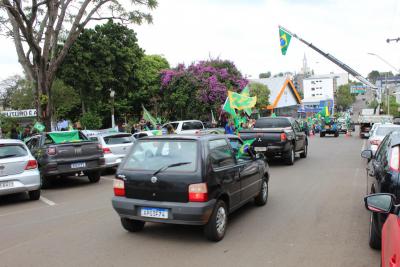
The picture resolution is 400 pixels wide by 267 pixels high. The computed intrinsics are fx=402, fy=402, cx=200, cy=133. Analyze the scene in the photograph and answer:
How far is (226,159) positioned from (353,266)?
2413 millimetres

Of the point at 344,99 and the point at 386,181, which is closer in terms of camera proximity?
the point at 386,181

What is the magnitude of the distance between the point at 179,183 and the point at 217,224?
84cm

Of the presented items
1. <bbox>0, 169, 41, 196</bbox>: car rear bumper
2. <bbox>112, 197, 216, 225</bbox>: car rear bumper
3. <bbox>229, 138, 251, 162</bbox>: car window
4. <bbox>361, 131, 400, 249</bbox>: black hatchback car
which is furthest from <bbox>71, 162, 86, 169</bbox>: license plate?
<bbox>361, 131, 400, 249</bbox>: black hatchback car

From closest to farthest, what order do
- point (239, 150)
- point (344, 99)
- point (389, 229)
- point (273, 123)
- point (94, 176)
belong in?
point (389, 229) < point (239, 150) < point (94, 176) < point (273, 123) < point (344, 99)

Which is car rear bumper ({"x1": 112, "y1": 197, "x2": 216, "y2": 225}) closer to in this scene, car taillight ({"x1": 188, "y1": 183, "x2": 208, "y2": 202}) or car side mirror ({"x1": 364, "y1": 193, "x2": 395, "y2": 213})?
car taillight ({"x1": 188, "y1": 183, "x2": 208, "y2": 202})

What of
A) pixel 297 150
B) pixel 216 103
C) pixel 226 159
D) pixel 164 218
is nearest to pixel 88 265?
pixel 164 218

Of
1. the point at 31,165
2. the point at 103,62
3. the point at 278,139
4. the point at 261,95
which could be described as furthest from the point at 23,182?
the point at 261,95

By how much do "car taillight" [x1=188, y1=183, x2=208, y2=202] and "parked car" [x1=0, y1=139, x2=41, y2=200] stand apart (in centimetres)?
528

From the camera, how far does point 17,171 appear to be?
29.8 feet

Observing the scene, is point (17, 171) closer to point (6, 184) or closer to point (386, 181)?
point (6, 184)

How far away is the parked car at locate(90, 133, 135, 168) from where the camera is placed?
1311 cm

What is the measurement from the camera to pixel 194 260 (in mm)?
5043

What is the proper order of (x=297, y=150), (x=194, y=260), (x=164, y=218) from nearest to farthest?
(x=194, y=260)
(x=164, y=218)
(x=297, y=150)

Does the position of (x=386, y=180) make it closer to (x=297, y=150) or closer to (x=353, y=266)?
(x=353, y=266)
